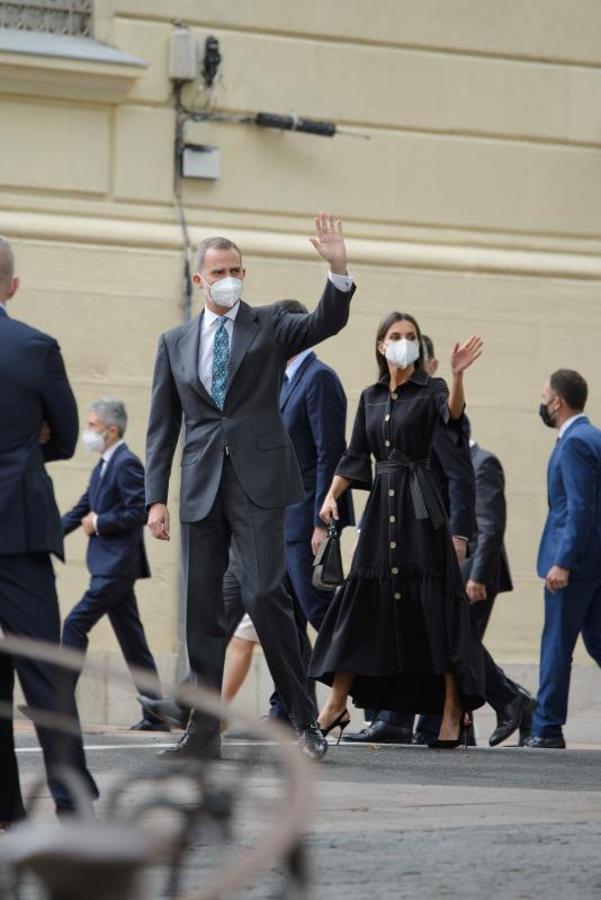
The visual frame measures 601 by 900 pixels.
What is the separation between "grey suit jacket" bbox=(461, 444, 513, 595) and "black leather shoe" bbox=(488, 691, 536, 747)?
97 centimetres

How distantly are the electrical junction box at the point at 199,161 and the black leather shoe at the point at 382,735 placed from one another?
15.2ft

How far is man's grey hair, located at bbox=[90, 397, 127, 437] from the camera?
11.9m

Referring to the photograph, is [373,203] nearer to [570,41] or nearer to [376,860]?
[570,41]

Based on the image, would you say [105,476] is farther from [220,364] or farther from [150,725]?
[220,364]

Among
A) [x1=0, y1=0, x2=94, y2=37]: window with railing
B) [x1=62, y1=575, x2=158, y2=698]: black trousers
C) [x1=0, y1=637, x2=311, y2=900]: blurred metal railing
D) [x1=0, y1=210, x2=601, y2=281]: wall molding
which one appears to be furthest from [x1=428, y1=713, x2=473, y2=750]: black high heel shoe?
[x1=0, y1=637, x2=311, y2=900]: blurred metal railing

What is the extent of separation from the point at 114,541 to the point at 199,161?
2985 mm

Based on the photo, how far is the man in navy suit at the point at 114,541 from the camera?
11.6 m

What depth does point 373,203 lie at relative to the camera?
46.2 feet

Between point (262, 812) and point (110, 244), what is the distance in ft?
35.2

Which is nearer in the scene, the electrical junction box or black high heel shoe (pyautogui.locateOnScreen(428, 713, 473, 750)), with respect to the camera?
black high heel shoe (pyautogui.locateOnScreen(428, 713, 473, 750))

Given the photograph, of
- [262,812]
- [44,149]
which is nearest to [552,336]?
[44,149]

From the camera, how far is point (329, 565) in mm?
9320

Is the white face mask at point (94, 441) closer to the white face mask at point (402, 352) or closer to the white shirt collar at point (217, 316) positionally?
the white face mask at point (402, 352)

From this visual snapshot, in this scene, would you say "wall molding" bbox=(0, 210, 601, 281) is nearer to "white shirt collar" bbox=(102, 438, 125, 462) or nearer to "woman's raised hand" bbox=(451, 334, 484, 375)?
"white shirt collar" bbox=(102, 438, 125, 462)
